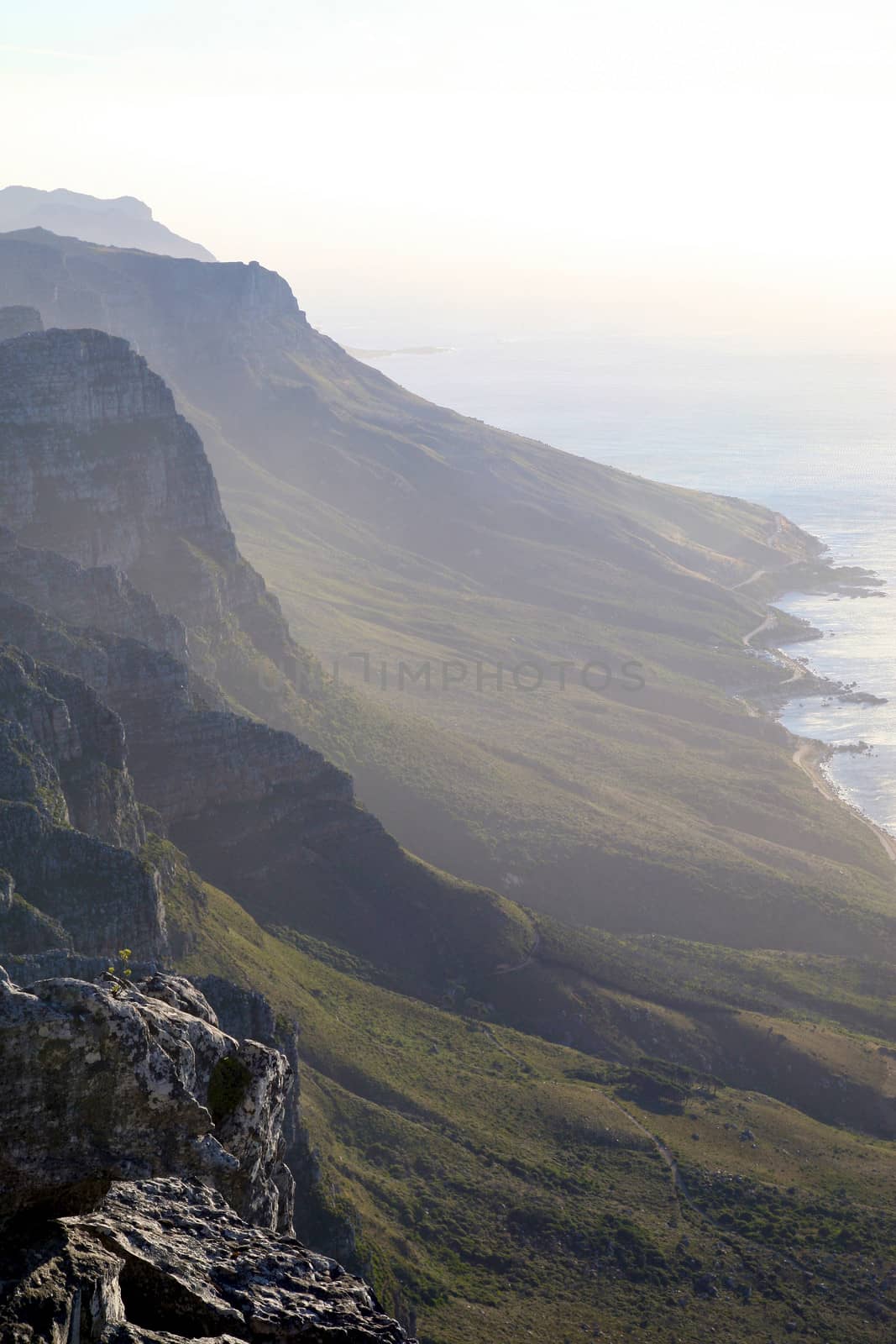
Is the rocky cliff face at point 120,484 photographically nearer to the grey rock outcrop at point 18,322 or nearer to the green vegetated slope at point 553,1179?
the grey rock outcrop at point 18,322

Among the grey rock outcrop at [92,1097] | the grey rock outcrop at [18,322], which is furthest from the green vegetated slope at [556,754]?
the grey rock outcrop at [92,1097]

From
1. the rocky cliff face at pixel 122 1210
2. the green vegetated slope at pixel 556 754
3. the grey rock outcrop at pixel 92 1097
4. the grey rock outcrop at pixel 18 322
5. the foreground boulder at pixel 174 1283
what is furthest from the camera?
the grey rock outcrop at pixel 18 322

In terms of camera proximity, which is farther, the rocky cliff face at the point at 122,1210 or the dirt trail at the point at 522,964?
the dirt trail at the point at 522,964

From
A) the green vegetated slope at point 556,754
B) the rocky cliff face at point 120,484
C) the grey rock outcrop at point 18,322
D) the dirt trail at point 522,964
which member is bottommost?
the dirt trail at point 522,964

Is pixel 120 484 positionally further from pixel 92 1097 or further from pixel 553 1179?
pixel 92 1097

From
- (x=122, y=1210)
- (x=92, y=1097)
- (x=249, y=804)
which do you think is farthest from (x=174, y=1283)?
(x=249, y=804)

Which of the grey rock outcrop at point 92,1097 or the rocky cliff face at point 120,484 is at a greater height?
the rocky cliff face at point 120,484

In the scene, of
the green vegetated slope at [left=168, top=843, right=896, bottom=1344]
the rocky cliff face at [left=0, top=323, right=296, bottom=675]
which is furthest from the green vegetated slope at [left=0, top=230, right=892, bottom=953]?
the green vegetated slope at [left=168, top=843, right=896, bottom=1344]
